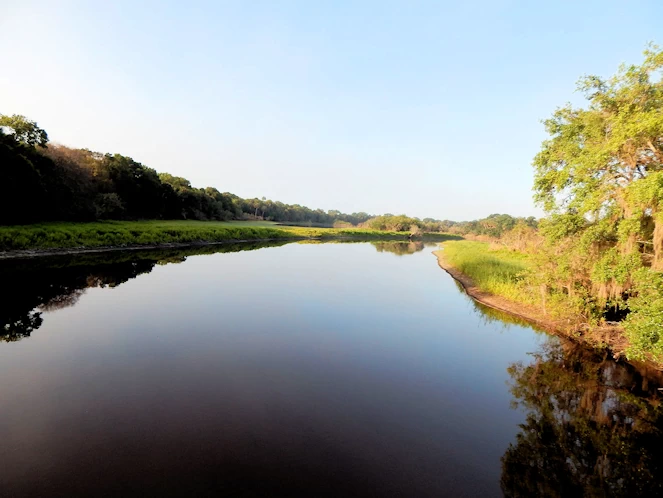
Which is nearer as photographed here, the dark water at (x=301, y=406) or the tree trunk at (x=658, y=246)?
the dark water at (x=301, y=406)

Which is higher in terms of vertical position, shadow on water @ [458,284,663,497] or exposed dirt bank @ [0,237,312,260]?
exposed dirt bank @ [0,237,312,260]

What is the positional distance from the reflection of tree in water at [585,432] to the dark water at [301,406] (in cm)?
4

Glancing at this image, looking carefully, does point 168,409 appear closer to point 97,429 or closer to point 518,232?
point 97,429

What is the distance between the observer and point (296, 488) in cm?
568

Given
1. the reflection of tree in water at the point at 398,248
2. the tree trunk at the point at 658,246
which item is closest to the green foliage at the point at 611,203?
the tree trunk at the point at 658,246

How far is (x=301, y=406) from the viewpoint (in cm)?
829

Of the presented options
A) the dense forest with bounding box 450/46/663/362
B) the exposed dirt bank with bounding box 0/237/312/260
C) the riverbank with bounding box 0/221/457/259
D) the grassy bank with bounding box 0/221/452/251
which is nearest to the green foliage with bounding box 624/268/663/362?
the dense forest with bounding box 450/46/663/362

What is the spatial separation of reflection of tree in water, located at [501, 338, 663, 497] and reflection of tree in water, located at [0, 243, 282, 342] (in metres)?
15.4

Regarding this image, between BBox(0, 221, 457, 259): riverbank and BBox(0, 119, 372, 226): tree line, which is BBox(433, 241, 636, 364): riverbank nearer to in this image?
BBox(0, 221, 457, 259): riverbank

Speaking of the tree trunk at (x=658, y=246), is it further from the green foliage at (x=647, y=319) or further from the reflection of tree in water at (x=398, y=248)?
the reflection of tree in water at (x=398, y=248)

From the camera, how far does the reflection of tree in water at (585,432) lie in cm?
637

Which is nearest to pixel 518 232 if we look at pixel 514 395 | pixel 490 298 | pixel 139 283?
pixel 490 298

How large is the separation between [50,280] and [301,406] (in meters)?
20.2

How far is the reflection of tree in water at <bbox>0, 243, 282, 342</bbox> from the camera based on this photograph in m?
13.3
